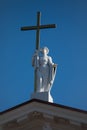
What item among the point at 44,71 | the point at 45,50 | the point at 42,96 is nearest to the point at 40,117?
the point at 42,96

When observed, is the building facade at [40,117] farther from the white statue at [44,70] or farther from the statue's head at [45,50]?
the statue's head at [45,50]

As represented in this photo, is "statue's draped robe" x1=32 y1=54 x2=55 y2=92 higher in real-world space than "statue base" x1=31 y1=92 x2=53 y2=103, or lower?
higher

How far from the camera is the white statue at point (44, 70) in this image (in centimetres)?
1320

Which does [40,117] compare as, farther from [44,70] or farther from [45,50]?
[45,50]

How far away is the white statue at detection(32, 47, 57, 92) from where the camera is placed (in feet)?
43.3

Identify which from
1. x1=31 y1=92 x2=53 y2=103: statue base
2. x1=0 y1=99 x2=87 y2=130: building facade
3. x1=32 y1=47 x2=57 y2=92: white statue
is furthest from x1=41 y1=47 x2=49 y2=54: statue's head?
x1=0 y1=99 x2=87 y2=130: building facade

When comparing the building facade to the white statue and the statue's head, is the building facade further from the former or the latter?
the statue's head

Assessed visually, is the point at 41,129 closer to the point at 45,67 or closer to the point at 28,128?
the point at 28,128

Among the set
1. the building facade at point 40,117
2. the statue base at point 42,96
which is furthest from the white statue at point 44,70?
the building facade at point 40,117

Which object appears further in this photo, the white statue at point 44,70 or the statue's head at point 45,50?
the statue's head at point 45,50

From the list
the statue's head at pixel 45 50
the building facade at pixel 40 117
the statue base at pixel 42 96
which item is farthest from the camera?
the statue's head at pixel 45 50

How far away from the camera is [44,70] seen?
1344 centimetres

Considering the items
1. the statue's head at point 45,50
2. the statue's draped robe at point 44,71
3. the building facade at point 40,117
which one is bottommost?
the building facade at point 40,117

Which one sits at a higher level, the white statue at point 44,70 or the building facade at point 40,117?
the white statue at point 44,70
